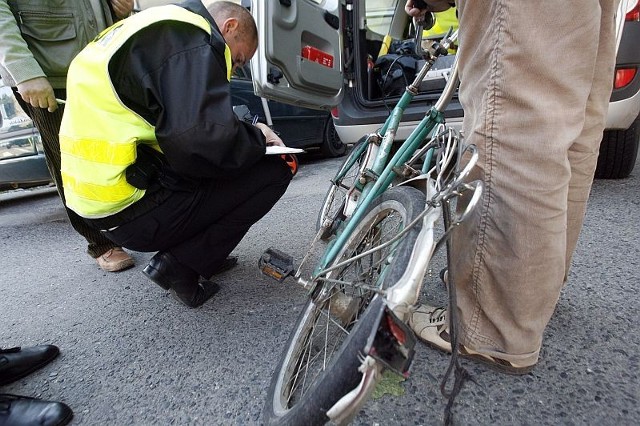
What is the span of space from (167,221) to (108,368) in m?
0.55

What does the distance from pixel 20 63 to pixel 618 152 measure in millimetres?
3195

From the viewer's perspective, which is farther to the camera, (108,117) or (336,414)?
(108,117)

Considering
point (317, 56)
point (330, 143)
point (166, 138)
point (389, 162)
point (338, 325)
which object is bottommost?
point (330, 143)

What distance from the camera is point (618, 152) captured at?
240 cm

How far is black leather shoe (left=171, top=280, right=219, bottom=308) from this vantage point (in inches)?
64.4

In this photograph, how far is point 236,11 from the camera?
59.9 inches

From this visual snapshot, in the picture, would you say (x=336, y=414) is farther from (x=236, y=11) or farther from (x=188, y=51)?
(x=236, y=11)

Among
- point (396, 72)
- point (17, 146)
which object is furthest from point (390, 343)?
point (17, 146)

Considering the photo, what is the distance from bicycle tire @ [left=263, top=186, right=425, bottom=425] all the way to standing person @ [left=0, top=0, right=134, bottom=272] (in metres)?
1.53

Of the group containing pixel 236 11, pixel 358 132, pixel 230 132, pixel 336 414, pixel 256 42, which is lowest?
pixel 358 132

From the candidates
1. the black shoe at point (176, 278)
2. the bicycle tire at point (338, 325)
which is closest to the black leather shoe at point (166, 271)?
the black shoe at point (176, 278)

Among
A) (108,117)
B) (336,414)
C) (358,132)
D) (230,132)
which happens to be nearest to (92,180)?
(108,117)

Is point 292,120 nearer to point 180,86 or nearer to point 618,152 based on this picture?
point 618,152

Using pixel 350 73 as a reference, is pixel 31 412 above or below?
below
